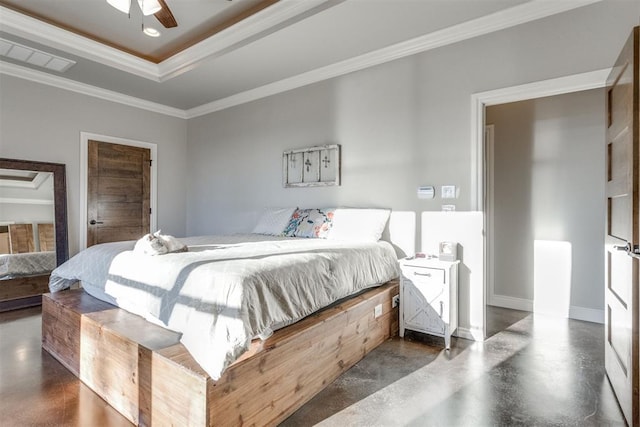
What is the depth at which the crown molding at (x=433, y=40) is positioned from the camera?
8.35 feet

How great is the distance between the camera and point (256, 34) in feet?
10.1

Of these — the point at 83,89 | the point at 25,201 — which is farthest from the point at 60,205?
the point at 83,89

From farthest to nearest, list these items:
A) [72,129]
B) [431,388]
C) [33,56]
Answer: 1. [72,129]
2. [33,56]
3. [431,388]

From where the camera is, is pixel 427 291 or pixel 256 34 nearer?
pixel 427 291

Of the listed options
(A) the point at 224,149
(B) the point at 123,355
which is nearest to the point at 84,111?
(A) the point at 224,149

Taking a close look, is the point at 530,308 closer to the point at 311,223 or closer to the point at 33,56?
the point at 311,223

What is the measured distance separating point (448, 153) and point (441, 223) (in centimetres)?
63

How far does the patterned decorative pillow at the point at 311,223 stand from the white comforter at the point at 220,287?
0.88m

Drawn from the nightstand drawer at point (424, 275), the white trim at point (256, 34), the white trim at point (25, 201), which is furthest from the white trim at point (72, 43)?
the nightstand drawer at point (424, 275)

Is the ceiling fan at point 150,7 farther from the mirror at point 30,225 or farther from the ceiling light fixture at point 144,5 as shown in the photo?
the mirror at point 30,225

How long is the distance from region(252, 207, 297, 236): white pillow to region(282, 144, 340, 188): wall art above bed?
0.37m

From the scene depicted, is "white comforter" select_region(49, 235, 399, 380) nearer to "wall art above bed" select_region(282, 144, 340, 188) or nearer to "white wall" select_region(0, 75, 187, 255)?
"wall art above bed" select_region(282, 144, 340, 188)

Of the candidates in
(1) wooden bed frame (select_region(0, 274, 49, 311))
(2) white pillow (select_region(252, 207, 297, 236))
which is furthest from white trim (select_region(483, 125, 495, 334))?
(1) wooden bed frame (select_region(0, 274, 49, 311))

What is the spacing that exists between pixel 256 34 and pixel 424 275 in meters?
2.60
